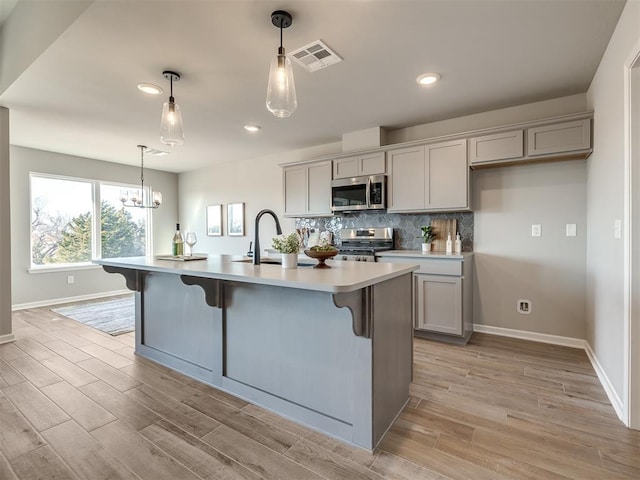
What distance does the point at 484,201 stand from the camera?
11.6 feet

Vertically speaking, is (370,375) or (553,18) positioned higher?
(553,18)

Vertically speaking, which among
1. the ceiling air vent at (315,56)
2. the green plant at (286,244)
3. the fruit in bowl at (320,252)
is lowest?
the fruit in bowl at (320,252)

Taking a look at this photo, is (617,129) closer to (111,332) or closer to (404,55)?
(404,55)

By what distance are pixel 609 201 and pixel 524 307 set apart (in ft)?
4.93

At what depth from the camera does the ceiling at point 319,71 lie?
1915mm

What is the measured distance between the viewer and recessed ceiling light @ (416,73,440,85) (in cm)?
267

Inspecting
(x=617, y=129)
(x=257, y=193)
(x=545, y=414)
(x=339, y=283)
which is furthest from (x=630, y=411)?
(x=257, y=193)

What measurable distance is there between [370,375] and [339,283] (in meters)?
0.62

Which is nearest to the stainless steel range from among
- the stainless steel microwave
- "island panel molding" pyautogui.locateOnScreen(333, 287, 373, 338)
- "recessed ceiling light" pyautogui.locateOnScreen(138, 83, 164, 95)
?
the stainless steel microwave

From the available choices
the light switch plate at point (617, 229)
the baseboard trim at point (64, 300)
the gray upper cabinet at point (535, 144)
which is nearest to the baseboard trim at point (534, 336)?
the light switch plate at point (617, 229)

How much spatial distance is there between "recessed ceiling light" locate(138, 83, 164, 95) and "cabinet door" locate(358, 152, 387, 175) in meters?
2.31

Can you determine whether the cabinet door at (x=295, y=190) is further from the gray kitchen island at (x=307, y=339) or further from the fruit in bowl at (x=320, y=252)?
the fruit in bowl at (x=320, y=252)

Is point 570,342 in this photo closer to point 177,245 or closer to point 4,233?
point 177,245

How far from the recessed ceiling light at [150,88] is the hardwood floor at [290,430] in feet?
8.08
